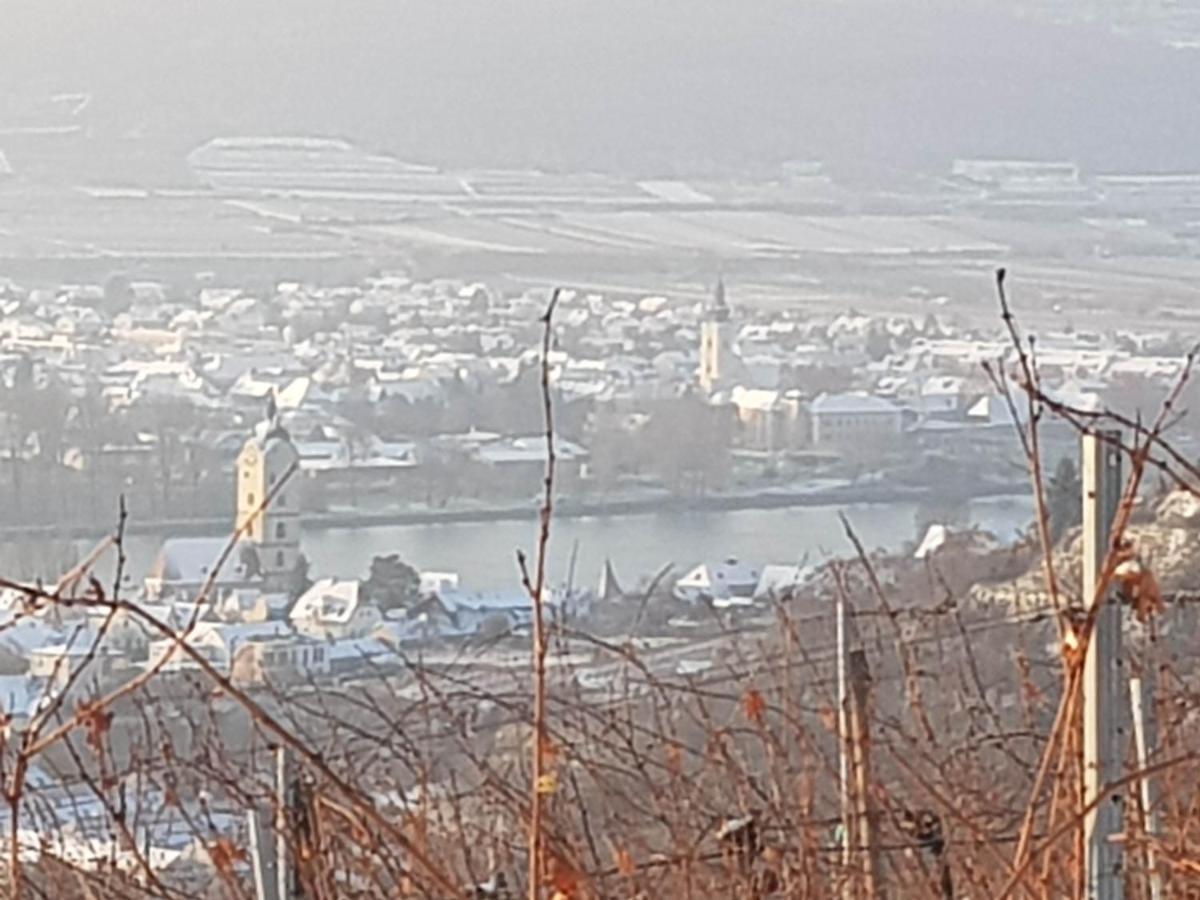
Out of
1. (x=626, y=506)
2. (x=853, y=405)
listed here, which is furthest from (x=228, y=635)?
(x=853, y=405)

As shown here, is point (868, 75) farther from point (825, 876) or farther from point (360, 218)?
point (825, 876)

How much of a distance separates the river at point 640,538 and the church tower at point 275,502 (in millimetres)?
84

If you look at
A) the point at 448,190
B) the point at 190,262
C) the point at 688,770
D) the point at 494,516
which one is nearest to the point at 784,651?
the point at 688,770

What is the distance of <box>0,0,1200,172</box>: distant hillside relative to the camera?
28.9ft

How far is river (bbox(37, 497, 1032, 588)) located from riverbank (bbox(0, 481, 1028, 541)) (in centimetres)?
3

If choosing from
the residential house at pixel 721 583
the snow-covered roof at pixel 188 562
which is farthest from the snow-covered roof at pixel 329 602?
the residential house at pixel 721 583

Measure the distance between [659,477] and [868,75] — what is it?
124 inches

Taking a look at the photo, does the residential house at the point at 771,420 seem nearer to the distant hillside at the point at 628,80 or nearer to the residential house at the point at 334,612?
the distant hillside at the point at 628,80

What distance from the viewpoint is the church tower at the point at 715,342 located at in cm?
749

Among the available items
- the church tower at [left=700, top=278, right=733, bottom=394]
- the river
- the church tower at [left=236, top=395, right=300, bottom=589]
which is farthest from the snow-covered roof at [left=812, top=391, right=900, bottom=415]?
the church tower at [left=236, top=395, right=300, bottom=589]

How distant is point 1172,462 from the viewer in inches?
53.3

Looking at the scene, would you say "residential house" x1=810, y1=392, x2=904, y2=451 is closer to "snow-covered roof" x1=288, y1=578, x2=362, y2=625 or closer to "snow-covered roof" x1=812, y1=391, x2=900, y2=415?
"snow-covered roof" x1=812, y1=391, x2=900, y2=415

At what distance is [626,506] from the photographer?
639 centimetres

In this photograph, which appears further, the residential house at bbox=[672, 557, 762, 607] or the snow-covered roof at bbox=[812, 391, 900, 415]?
the snow-covered roof at bbox=[812, 391, 900, 415]
